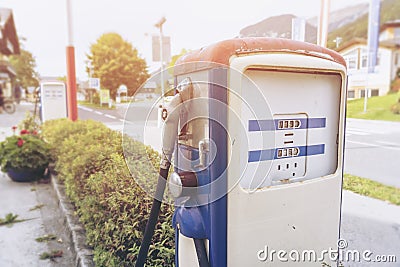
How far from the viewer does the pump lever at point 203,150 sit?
44.1 inches

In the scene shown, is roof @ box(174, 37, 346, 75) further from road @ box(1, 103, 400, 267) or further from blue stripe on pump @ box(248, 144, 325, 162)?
road @ box(1, 103, 400, 267)

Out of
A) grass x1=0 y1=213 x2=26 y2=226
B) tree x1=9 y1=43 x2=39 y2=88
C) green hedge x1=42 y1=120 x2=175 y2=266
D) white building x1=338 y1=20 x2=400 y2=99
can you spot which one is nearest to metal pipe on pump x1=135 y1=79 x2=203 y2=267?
green hedge x1=42 y1=120 x2=175 y2=266

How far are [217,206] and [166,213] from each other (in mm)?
832

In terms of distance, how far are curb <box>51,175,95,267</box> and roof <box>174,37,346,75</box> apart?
1.48 metres

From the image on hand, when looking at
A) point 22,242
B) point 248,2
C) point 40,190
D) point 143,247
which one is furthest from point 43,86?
point 143,247

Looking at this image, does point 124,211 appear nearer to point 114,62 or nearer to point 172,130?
point 172,130

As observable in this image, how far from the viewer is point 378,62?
1899mm

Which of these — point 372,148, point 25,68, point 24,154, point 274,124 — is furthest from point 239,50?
point 25,68

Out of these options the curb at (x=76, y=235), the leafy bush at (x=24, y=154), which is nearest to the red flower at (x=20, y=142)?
the leafy bush at (x=24, y=154)

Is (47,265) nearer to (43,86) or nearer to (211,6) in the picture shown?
(211,6)

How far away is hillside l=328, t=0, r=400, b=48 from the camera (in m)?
1.80

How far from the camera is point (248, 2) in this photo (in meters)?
2.41

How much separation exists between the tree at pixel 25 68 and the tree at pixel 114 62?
81.8ft

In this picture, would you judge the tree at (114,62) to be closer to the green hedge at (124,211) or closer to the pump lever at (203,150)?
the green hedge at (124,211)
